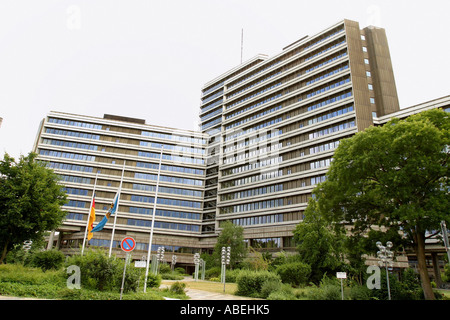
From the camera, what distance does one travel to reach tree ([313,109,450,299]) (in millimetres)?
23312

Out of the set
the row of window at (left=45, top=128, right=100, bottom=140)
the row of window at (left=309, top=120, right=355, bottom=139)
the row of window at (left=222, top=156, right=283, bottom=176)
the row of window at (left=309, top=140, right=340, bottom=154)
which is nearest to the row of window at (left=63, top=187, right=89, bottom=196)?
the row of window at (left=45, top=128, right=100, bottom=140)

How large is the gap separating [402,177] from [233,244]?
34.9 meters

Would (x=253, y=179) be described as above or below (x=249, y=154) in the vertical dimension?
below

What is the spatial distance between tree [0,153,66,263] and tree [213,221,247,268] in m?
29.5

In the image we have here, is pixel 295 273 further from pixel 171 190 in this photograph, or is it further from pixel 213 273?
pixel 171 190

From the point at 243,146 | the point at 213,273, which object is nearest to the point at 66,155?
the point at 243,146

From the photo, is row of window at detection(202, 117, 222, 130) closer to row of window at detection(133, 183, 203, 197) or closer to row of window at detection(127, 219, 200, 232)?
row of window at detection(133, 183, 203, 197)

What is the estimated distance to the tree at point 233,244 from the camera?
5306 centimetres

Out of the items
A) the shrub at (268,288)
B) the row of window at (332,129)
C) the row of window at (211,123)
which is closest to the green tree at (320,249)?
the shrub at (268,288)

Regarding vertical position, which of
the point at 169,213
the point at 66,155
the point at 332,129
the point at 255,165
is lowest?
the point at 169,213

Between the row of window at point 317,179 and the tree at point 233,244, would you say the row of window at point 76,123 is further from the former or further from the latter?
the row of window at point 317,179

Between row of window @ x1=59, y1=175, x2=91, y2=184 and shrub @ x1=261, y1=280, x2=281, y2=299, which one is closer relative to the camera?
shrub @ x1=261, y1=280, x2=281, y2=299

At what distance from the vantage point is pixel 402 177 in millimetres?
23828

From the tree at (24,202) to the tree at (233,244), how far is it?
29.5 meters
